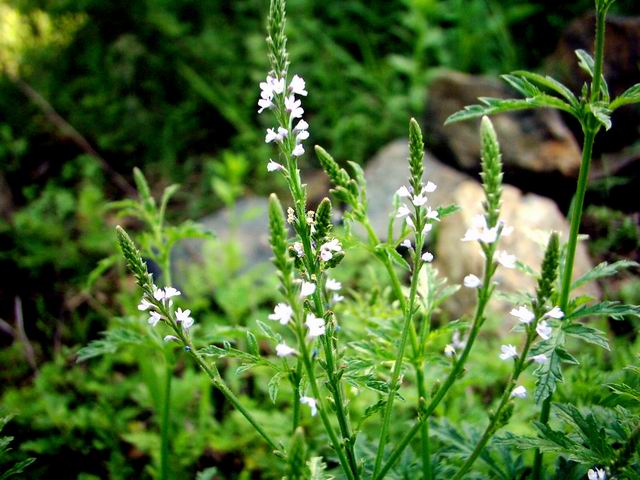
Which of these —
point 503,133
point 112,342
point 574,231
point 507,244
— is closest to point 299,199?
point 574,231

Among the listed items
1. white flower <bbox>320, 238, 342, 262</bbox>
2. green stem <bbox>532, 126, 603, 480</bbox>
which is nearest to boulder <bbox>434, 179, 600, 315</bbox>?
green stem <bbox>532, 126, 603, 480</bbox>

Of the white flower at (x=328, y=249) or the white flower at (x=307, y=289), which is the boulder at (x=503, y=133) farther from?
the white flower at (x=307, y=289)

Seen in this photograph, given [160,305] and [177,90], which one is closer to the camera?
[160,305]

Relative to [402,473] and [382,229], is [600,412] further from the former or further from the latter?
[382,229]

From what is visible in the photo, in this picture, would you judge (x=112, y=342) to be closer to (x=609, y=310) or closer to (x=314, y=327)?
(x=314, y=327)

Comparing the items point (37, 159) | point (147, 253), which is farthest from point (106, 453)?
point (37, 159)

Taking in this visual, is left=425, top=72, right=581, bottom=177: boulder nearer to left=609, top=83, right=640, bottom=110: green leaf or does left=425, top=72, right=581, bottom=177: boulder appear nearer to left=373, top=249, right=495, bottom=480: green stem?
left=609, top=83, right=640, bottom=110: green leaf

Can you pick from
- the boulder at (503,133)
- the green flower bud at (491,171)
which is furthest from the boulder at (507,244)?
the green flower bud at (491,171)
